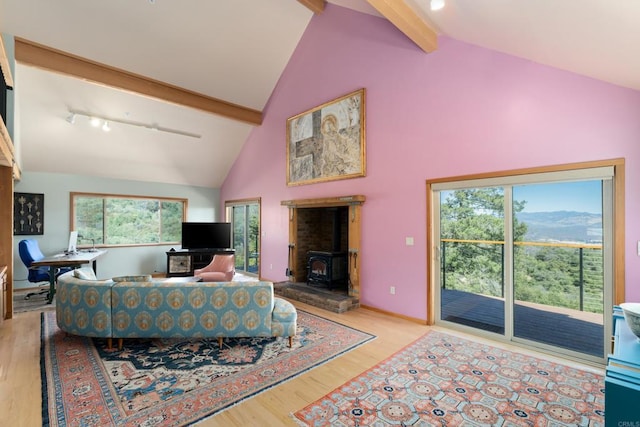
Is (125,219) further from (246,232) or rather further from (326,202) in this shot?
(326,202)

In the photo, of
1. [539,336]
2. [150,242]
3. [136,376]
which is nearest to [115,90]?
[150,242]

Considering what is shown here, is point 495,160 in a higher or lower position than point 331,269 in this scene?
higher

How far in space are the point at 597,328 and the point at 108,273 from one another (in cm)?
864

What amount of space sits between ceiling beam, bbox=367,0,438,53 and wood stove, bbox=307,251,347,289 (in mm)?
3545

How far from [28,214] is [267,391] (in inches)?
261

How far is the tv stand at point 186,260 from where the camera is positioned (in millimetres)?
7113

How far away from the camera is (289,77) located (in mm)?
6234

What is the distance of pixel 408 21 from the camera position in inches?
130

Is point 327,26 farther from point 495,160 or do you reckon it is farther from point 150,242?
point 150,242

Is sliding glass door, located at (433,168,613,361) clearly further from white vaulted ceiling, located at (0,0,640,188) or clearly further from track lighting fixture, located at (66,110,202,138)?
track lighting fixture, located at (66,110,202,138)

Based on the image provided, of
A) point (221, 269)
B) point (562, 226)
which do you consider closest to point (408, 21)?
point (562, 226)

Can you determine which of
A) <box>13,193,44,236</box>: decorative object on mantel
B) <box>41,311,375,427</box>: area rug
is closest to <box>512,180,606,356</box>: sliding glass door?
<box>41,311,375,427</box>: area rug

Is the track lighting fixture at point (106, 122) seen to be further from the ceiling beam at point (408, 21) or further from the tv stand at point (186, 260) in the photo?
the ceiling beam at point (408, 21)

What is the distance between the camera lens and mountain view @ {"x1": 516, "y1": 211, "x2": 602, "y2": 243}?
9.73ft
